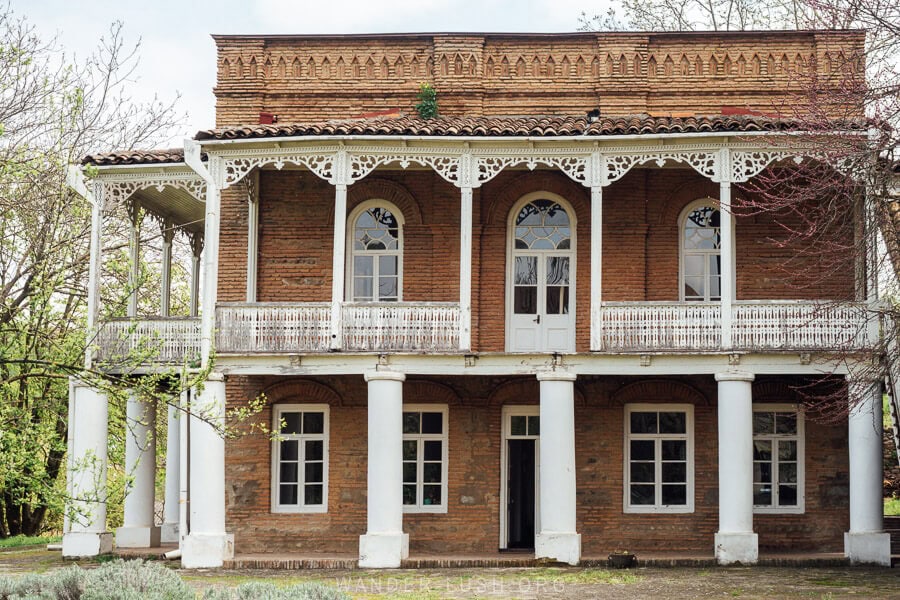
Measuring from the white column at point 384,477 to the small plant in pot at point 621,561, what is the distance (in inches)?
123

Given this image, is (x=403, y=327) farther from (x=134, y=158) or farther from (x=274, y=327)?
(x=134, y=158)

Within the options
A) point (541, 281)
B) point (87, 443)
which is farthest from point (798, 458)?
point (87, 443)

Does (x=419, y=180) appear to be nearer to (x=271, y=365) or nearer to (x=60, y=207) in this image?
(x=271, y=365)

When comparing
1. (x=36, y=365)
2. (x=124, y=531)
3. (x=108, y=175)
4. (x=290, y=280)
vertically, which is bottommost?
(x=124, y=531)

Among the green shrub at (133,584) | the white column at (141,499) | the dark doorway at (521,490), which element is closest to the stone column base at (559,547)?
the dark doorway at (521,490)

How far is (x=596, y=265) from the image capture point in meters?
20.5

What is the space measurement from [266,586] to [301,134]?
9.25m

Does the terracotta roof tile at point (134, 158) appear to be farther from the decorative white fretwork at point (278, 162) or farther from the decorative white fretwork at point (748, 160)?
the decorative white fretwork at point (748, 160)

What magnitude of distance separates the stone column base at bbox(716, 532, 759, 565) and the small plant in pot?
50.3 inches

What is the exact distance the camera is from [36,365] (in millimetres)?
12938

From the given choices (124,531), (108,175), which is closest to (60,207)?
(108,175)

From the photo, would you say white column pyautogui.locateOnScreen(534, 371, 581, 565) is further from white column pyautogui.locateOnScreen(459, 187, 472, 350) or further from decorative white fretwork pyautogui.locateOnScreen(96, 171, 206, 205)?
decorative white fretwork pyautogui.locateOnScreen(96, 171, 206, 205)

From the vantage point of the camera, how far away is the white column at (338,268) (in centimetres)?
2048

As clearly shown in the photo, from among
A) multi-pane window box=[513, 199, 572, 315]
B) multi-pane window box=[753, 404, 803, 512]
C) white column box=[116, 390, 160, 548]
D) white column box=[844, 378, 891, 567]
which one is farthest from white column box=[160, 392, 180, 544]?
white column box=[844, 378, 891, 567]
